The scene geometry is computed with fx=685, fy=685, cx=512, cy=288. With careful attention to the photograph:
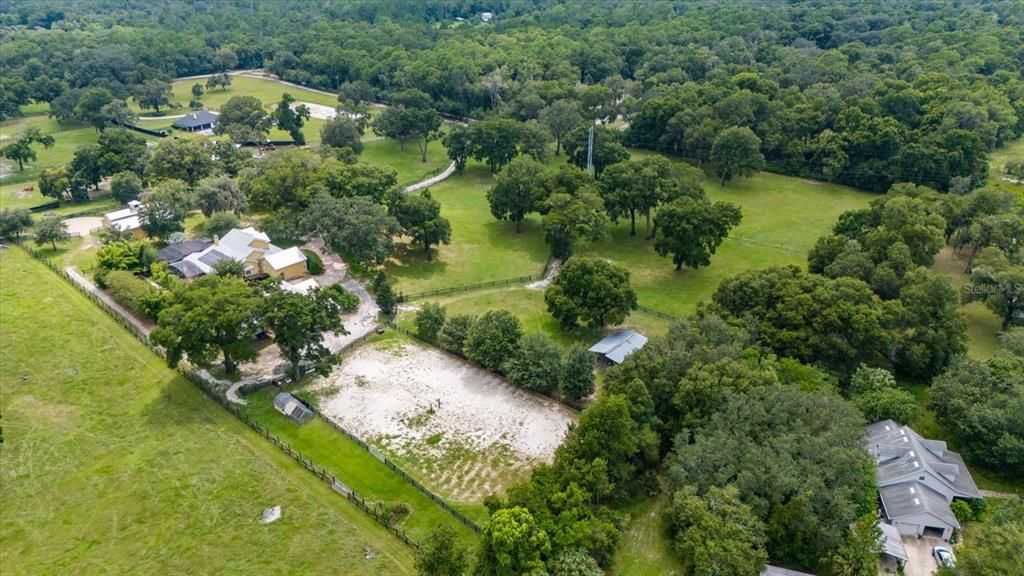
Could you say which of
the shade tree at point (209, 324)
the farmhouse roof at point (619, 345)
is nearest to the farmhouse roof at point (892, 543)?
the farmhouse roof at point (619, 345)

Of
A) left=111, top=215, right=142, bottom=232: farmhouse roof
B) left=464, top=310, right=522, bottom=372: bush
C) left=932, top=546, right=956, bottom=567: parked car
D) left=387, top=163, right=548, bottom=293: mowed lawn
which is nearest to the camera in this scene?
left=932, top=546, right=956, bottom=567: parked car

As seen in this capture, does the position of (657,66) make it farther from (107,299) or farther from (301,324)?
(107,299)

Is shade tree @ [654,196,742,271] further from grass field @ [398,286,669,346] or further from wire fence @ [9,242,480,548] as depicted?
wire fence @ [9,242,480,548]

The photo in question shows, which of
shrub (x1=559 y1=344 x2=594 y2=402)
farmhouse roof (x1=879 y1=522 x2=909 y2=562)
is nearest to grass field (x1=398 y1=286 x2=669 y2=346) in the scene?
shrub (x1=559 y1=344 x2=594 y2=402)

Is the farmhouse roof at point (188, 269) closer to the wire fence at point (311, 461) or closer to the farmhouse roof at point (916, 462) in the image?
the wire fence at point (311, 461)

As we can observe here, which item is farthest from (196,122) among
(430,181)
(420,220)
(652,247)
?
(652,247)
